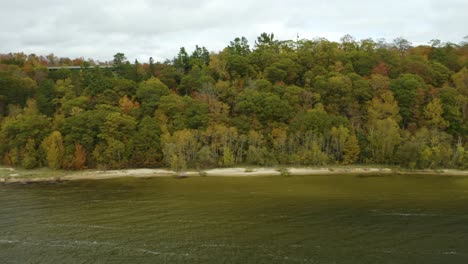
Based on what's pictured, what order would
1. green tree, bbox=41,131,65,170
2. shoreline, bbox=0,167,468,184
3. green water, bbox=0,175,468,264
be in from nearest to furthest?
green water, bbox=0,175,468,264, shoreline, bbox=0,167,468,184, green tree, bbox=41,131,65,170

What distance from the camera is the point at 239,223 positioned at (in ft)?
120

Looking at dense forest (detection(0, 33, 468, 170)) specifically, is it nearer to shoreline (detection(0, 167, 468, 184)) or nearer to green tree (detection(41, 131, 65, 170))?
green tree (detection(41, 131, 65, 170))

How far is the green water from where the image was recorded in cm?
2819

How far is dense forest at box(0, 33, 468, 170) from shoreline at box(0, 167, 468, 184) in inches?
123

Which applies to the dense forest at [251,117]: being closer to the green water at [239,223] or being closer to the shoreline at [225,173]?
the shoreline at [225,173]

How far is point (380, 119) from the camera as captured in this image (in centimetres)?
8544

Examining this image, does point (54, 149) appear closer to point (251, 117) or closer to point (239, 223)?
point (251, 117)

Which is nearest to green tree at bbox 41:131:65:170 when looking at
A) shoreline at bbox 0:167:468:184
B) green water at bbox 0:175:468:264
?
shoreline at bbox 0:167:468:184

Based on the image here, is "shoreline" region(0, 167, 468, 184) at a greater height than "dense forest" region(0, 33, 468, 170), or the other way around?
"dense forest" region(0, 33, 468, 170)

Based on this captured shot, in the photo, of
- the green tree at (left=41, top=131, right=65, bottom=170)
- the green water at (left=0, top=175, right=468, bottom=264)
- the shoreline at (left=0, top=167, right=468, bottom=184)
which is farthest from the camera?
the green tree at (left=41, top=131, right=65, bottom=170)

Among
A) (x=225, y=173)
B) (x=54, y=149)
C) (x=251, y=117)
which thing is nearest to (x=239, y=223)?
(x=225, y=173)

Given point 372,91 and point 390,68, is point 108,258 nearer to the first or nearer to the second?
point 372,91

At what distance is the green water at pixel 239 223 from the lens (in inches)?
1110

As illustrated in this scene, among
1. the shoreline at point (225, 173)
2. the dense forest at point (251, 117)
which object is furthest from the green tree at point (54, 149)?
the shoreline at point (225, 173)
